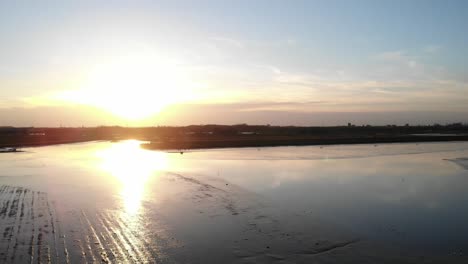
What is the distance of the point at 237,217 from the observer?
15070 millimetres

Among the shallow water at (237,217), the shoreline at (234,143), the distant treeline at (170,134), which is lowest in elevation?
the shallow water at (237,217)

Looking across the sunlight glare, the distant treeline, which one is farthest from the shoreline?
the sunlight glare

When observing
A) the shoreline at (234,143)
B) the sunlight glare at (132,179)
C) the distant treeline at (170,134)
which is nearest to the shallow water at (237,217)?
the sunlight glare at (132,179)

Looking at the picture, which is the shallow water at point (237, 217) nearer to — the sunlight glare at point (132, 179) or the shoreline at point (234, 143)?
the sunlight glare at point (132, 179)

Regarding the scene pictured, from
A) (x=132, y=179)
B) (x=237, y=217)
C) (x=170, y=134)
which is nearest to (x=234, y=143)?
(x=132, y=179)

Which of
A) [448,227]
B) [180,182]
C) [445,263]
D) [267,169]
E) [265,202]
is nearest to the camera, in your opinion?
[445,263]

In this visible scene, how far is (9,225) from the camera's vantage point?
44.9 feet

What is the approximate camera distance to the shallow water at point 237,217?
10852mm

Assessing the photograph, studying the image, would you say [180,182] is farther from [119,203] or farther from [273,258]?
[273,258]

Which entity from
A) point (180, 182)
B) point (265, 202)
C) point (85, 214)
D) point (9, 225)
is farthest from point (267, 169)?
point (9, 225)

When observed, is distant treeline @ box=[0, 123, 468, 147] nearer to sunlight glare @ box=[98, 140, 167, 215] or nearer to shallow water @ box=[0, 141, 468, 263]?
sunlight glare @ box=[98, 140, 167, 215]

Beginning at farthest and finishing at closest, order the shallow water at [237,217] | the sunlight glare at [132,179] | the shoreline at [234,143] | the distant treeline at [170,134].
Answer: the distant treeline at [170,134], the shoreline at [234,143], the sunlight glare at [132,179], the shallow water at [237,217]

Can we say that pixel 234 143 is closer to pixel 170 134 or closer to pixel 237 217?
pixel 170 134

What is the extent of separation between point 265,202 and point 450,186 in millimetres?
11219
